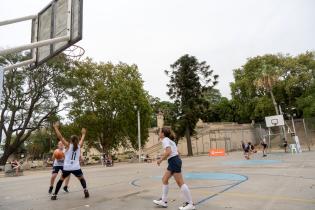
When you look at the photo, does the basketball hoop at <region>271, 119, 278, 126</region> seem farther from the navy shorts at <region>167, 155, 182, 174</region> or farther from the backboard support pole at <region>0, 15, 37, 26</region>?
the backboard support pole at <region>0, 15, 37, 26</region>

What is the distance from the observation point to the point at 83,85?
39.0 metres

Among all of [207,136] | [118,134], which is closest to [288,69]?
[207,136]

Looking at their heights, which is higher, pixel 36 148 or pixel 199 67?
pixel 199 67

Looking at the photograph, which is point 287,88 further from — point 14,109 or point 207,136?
point 14,109

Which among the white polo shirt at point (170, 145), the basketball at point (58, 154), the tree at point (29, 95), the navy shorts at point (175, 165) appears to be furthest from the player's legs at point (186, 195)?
the tree at point (29, 95)

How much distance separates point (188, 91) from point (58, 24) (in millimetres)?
36649

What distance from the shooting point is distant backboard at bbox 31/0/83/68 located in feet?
26.1

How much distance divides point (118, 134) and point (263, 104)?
93.5ft

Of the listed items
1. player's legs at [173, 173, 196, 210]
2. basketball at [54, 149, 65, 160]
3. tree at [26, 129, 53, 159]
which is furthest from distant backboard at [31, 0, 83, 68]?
tree at [26, 129, 53, 159]

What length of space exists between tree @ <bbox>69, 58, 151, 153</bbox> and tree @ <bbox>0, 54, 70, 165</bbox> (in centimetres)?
209

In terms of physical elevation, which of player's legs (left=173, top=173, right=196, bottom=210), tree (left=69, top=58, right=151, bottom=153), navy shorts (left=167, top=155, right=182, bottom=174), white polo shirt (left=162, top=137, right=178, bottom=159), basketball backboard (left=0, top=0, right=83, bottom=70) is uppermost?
tree (left=69, top=58, right=151, bottom=153)

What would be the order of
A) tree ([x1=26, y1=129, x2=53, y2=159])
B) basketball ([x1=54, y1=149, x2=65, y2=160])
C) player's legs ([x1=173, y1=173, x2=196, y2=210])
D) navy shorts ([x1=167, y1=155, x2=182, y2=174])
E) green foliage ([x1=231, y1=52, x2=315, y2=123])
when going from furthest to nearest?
tree ([x1=26, y1=129, x2=53, y2=159])
green foliage ([x1=231, y1=52, x2=315, y2=123])
basketball ([x1=54, y1=149, x2=65, y2=160])
navy shorts ([x1=167, y1=155, x2=182, y2=174])
player's legs ([x1=173, y1=173, x2=196, y2=210])

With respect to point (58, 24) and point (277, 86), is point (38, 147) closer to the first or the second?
point (277, 86)

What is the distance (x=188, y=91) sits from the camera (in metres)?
44.5
